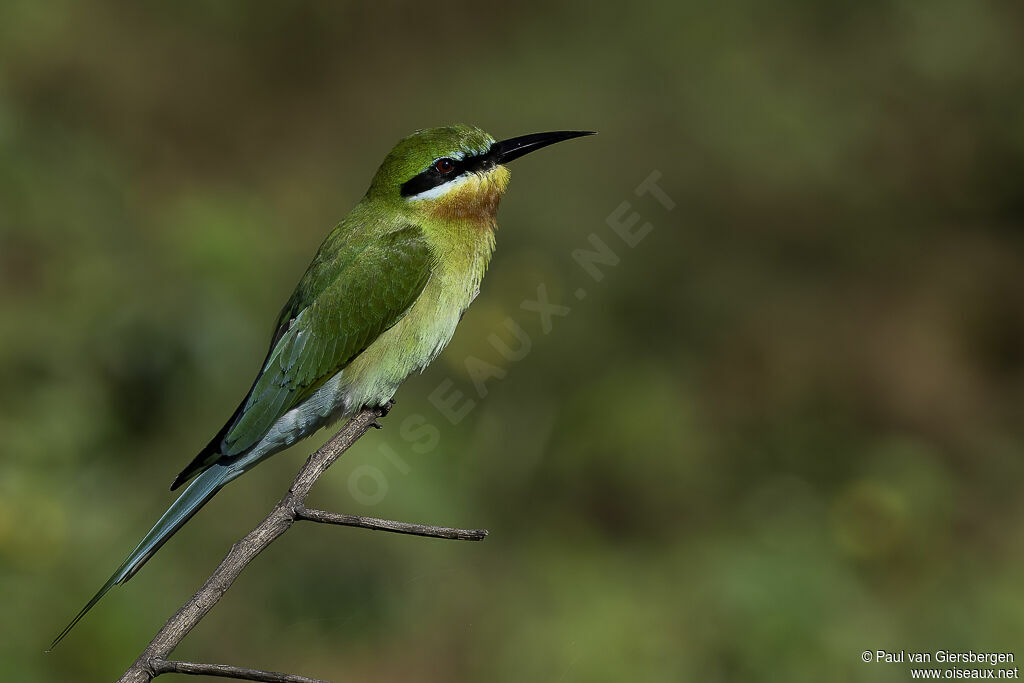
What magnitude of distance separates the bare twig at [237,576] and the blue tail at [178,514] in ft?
1.19

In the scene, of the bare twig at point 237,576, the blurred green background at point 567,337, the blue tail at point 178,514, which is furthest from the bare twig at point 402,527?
the blurred green background at point 567,337

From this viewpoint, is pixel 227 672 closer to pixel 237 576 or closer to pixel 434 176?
pixel 237 576

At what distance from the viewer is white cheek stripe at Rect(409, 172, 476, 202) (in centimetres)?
266

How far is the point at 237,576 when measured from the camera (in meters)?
1.46

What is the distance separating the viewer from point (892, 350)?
487 cm

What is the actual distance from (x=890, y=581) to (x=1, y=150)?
388cm

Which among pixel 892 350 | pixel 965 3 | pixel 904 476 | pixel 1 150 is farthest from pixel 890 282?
pixel 1 150

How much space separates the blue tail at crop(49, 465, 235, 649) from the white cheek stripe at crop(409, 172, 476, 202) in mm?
915

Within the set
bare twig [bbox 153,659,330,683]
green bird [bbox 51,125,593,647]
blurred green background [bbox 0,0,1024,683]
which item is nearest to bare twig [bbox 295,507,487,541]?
bare twig [bbox 153,659,330,683]

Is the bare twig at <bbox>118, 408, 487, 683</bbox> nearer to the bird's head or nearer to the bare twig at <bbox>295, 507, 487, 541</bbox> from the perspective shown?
the bare twig at <bbox>295, 507, 487, 541</bbox>

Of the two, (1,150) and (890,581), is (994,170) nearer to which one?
(890,581)

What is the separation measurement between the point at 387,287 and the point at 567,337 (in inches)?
67.1

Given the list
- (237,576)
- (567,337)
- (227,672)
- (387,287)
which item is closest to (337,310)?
(387,287)

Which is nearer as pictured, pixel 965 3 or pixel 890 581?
pixel 890 581
